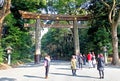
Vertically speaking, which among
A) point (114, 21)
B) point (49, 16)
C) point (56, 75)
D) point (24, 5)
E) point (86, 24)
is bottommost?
point (56, 75)

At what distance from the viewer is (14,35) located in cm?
4025

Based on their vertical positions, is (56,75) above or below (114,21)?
below

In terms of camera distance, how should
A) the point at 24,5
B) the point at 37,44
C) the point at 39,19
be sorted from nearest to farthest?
1. the point at 37,44
2. the point at 39,19
3. the point at 24,5

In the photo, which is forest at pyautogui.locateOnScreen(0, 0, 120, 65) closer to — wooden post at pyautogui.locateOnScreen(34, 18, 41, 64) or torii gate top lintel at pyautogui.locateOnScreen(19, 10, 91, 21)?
torii gate top lintel at pyautogui.locateOnScreen(19, 10, 91, 21)

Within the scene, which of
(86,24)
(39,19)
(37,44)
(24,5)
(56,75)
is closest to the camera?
(56,75)

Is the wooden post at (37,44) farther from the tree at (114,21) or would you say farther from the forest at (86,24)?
the tree at (114,21)

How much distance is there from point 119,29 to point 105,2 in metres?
10.6

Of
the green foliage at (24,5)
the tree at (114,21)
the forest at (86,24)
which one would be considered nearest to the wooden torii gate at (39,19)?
the forest at (86,24)

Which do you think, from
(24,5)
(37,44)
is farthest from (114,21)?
(24,5)

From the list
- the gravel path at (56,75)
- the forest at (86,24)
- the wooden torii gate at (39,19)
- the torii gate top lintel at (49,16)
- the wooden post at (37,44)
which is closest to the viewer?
the gravel path at (56,75)

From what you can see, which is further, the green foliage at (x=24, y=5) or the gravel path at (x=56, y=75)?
the green foliage at (x=24, y=5)

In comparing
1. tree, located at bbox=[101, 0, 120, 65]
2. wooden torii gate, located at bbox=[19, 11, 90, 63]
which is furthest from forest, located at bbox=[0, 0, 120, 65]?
wooden torii gate, located at bbox=[19, 11, 90, 63]

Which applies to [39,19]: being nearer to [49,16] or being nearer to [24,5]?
[49,16]

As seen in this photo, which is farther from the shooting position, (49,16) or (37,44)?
(49,16)
